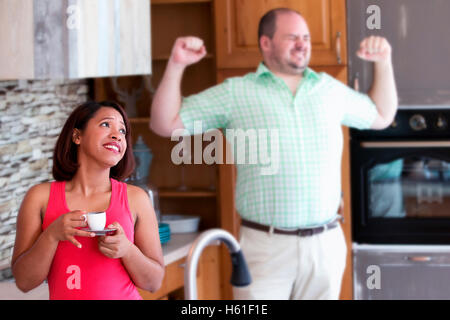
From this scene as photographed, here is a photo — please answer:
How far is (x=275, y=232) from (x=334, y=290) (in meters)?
0.11

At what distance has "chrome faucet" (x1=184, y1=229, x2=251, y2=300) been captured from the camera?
361mm

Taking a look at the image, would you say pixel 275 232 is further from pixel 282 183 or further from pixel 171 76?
pixel 171 76

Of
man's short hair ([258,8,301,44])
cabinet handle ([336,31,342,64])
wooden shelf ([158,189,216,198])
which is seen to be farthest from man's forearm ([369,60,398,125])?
wooden shelf ([158,189,216,198])

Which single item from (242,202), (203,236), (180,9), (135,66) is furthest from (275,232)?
(180,9)

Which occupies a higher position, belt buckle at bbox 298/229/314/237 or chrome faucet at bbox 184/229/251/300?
chrome faucet at bbox 184/229/251/300

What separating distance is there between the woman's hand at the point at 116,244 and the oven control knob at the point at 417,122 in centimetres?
85

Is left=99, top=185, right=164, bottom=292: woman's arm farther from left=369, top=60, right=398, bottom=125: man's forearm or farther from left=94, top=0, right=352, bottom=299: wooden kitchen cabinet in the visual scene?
left=94, top=0, right=352, bottom=299: wooden kitchen cabinet

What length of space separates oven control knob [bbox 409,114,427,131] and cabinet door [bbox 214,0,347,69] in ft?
0.64

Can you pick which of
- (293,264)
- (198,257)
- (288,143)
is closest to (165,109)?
(288,143)

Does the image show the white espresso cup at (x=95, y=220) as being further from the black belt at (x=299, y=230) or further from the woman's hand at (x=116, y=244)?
the black belt at (x=299, y=230)

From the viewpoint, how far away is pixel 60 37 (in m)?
0.49

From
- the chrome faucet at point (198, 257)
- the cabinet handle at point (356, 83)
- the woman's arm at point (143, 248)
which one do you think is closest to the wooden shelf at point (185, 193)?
the cabinet handle at point (356, 83)

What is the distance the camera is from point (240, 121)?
0.69 m

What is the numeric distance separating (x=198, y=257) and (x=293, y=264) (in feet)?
1.46
